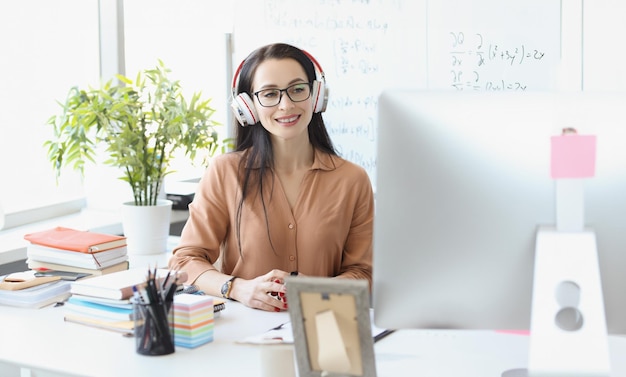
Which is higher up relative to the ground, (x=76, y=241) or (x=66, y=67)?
(x=66, y=67)

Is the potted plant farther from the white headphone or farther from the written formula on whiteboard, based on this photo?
the written formula on whiteboard

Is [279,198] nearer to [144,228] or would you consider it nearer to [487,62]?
[144,228]

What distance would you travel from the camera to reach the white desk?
5.12ft

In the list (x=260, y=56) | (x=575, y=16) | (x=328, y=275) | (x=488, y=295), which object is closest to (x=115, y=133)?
(x=260, y=56)

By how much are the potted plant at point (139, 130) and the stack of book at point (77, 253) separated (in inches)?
18.4

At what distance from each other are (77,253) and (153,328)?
71cm

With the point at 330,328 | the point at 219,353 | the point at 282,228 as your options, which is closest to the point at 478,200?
the point at 330,328

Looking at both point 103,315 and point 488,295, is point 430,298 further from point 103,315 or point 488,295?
point 103,315

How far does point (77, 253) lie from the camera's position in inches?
88.4

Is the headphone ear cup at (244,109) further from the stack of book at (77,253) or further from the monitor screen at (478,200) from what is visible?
the monitor screen at (478,200)

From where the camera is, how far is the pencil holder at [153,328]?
1.62 m

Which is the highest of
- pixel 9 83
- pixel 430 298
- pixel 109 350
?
pixel 9 83

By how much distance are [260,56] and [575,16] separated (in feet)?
3.75

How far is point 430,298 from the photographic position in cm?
128
